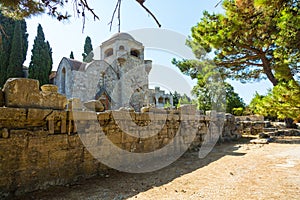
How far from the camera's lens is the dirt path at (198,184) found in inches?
117

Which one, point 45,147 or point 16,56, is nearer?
point 45,147

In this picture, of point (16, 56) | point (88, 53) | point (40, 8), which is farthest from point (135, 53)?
point (40, 8)

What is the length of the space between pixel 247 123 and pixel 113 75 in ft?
37.0

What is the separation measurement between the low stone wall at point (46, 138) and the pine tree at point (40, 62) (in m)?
15.2

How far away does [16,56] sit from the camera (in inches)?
663

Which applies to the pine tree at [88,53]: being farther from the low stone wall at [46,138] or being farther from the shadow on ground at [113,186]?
the shadow on ground at [113,186]

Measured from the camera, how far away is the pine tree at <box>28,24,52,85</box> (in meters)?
17.1

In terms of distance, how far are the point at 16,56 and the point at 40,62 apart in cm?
180

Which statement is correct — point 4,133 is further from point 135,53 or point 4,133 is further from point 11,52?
point 135,53

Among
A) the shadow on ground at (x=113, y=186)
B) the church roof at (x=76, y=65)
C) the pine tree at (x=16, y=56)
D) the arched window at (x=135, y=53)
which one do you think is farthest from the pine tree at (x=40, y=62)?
the shadow on ground at (x=113, y=186)

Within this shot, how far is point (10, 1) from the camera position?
103 inches

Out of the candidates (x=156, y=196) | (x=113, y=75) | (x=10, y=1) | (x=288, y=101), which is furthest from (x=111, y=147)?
(x=113, y=75)

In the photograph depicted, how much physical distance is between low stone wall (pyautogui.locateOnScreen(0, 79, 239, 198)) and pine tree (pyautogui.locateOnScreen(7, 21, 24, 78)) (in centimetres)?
1568

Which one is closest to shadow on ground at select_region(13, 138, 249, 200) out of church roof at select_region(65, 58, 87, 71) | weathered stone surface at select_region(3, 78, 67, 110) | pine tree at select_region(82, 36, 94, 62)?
weathered stone surface at select_region(3, 78, 67, 110)
